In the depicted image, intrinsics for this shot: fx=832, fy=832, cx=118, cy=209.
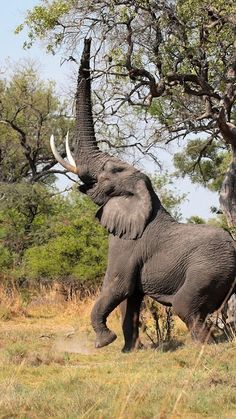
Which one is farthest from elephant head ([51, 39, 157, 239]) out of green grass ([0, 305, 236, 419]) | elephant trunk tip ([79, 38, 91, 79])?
green grass ([0, 305, 236, 419])

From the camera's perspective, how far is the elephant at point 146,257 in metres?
11.0

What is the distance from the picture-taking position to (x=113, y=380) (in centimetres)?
803

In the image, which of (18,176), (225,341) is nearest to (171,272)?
(225,341)

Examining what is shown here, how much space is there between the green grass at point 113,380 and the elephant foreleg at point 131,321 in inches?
9.8

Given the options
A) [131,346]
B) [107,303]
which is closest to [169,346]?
[131,346]

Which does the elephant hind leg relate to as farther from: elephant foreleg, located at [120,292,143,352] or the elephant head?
the elephant head

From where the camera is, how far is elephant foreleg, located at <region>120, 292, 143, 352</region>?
11531 millimetres

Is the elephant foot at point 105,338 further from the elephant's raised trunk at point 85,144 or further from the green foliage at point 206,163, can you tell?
the green foliage at point 206,163

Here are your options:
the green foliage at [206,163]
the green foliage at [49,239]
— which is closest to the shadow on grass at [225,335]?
the green foliage at [49,239]

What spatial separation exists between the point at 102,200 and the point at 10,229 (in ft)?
37.6

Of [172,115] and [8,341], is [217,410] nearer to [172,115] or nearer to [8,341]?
[8,341]

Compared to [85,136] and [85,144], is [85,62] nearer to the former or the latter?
[85,136]

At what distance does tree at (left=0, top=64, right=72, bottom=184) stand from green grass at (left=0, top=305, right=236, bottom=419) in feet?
80.4

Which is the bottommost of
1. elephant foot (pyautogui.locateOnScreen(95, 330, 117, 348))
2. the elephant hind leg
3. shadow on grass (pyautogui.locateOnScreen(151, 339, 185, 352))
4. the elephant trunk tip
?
shadow on grass (pyautogui.locateOnScreen(151, 339, 185, 352))
